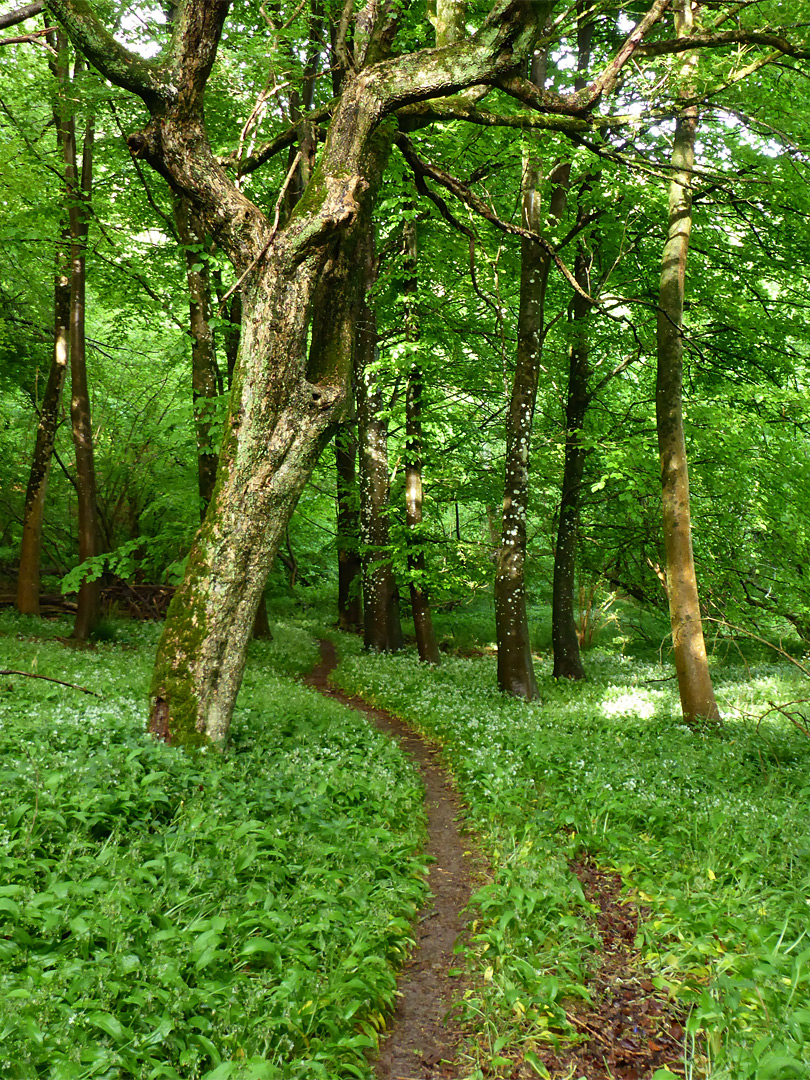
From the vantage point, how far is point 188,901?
14.8 ft

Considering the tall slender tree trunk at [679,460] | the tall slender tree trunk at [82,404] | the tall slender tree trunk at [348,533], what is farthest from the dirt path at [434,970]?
the tall slender tree trunk at [348,533]

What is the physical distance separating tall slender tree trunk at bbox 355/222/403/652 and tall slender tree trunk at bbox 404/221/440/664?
90cm

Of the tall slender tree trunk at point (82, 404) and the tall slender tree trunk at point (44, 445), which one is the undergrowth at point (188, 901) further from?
the tall slender tree trunk at point (44, 445)

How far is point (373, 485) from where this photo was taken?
1841 centimetres

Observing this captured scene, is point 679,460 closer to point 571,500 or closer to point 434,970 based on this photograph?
point 571,500

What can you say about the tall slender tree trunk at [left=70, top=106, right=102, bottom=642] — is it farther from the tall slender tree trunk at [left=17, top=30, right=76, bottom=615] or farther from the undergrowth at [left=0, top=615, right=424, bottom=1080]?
the undergrowth at [left=0, top=615, right=424, bottom=1080]

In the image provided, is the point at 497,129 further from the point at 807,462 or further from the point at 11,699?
the point at 11,699

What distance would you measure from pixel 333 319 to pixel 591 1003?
21.4ft

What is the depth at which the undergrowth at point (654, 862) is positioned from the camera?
4231 millimetres

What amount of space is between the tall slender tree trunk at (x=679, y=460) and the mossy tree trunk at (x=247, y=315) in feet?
18.0

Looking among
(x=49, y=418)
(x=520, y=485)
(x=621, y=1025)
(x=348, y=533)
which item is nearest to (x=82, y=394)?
(x=49, y=418)

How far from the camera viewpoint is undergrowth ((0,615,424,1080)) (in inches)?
133

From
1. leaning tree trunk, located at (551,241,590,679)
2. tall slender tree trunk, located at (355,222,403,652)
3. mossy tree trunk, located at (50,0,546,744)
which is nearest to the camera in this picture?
mossy tree trunk, located at (50,0,546,744)

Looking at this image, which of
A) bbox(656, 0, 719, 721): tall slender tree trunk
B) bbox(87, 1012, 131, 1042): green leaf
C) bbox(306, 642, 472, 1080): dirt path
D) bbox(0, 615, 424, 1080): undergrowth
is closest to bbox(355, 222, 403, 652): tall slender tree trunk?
bbox(656, 0, 719, 721): tall slender tree trunk
